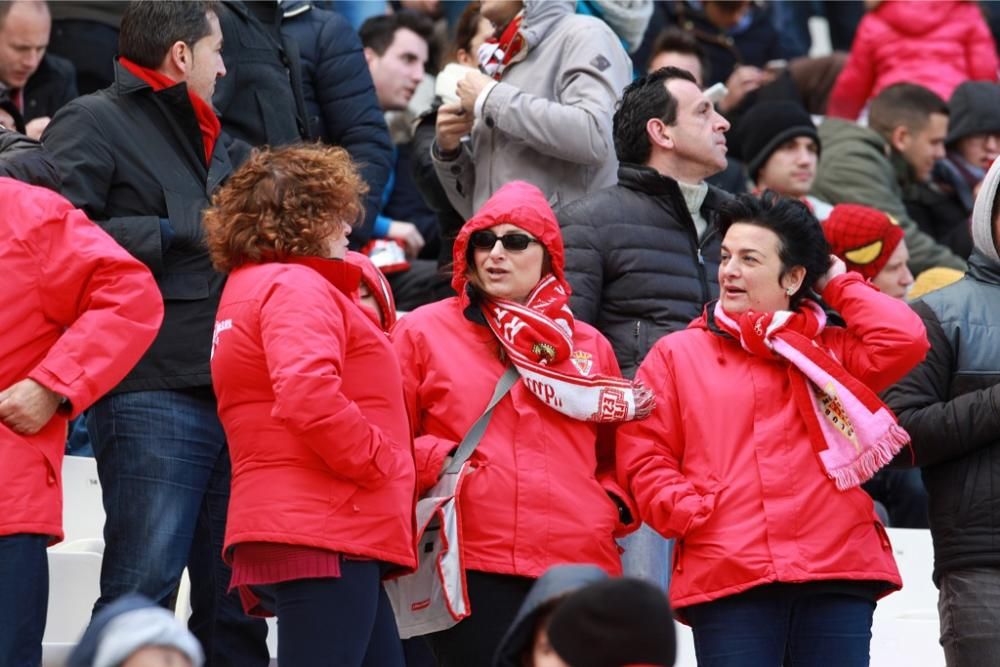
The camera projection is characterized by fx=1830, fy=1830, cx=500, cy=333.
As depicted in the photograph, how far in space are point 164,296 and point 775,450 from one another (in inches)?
78.3

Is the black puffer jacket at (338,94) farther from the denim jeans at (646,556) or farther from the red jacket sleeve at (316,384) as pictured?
the red jacket sleeve at (316,384)

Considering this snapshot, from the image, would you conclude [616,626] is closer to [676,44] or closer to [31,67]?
[31,67]

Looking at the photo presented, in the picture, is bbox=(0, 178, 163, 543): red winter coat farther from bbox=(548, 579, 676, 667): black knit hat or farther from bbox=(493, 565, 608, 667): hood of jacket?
bbox=(548, 579, 676, 667): black knit hat

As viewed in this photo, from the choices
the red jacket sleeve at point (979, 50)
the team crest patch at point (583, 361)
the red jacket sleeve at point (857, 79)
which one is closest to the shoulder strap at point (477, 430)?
the team crest patch at point (583, 361)

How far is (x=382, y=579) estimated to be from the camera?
5.11m

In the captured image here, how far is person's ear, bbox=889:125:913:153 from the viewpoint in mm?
10062

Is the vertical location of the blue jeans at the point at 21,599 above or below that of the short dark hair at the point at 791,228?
below

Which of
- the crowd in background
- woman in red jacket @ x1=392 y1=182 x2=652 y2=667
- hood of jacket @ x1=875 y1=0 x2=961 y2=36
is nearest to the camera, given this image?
the crowd in background

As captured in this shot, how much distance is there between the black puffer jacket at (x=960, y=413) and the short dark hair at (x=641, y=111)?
1.19 meters

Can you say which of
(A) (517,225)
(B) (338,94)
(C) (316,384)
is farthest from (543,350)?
(B) (338,94)

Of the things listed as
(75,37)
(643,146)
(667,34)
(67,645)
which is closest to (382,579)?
(67,645)

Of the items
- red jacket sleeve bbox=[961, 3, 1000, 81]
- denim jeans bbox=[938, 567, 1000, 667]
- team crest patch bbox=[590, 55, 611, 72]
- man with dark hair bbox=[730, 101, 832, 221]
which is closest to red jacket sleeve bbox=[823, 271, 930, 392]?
denim jeans bbox=[938, 567, 1000, 667]

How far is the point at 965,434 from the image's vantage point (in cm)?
548

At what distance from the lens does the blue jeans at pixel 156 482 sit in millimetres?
5566
